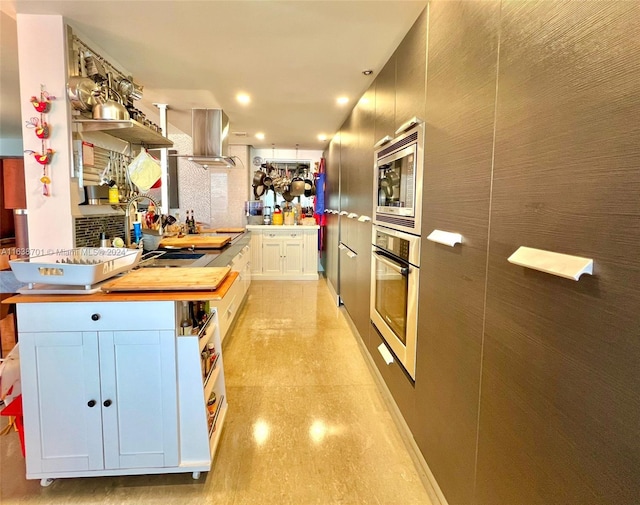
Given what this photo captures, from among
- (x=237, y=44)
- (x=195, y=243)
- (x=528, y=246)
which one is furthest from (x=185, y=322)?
(x=195, y=243)

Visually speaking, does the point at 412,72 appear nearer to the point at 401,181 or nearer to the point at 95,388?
the point at 401,181

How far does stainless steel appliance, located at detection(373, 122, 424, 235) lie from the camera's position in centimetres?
165

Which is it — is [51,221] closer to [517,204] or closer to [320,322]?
[517,204]

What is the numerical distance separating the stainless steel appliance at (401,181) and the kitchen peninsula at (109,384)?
39.1 inches

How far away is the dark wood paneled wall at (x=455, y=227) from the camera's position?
1.11 meters

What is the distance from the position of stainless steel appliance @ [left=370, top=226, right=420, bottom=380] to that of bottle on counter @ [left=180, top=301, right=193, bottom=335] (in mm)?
1043

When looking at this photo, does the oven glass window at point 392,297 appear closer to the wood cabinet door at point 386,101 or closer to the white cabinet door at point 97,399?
the wood cabinet door at point 386,101

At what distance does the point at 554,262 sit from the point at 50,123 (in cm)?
227

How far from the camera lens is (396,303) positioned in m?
1.99

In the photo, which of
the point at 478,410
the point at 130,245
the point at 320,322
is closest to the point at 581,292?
the point at 478,410

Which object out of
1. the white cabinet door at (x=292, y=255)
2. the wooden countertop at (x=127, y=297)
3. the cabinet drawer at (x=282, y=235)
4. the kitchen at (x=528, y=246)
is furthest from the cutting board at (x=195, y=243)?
the white cabinet door at (x=292, y=255)

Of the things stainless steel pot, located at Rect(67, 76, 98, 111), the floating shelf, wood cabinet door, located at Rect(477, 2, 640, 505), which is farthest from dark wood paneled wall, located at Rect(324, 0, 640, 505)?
stainless steel pot, located at Rect(67, 76, 98, 111)

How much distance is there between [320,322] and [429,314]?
7.55 ft

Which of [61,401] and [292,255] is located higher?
[292,255]
